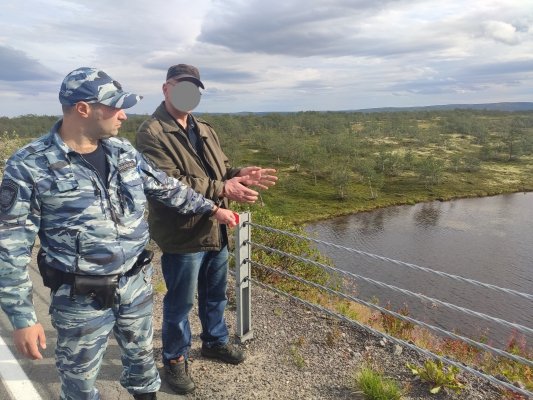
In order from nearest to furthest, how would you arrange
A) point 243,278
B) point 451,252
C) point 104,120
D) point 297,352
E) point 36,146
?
point 36,146 < point 104,120 < point 297,352 < point 243,278 < point 451,252

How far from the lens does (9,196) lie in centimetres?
234

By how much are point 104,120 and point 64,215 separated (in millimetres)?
614

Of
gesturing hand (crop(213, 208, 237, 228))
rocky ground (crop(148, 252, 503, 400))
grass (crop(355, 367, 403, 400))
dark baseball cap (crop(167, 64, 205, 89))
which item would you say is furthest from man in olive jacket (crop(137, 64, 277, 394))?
grass (crop(355, 367, 403, 400))

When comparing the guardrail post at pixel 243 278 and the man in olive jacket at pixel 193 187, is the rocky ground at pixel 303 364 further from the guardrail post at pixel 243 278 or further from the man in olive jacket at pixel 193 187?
the man in olive jacket at pixel 193 187

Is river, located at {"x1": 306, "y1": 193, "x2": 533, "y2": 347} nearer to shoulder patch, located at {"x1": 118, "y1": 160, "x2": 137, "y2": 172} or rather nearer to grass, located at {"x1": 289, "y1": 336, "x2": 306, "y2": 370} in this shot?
grass, located at {"x1": 289, "y1": 336, "x2": 306, "y2": 370}

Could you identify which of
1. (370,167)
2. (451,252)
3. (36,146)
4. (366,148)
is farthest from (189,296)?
(366,148)

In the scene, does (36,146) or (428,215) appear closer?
(36,146)

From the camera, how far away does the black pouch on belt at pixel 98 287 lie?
2566mm

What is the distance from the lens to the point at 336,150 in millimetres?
70000

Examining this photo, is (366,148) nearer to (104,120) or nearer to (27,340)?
(104,120)

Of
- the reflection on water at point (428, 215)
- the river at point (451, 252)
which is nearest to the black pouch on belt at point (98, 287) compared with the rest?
the river at point (451, 252)

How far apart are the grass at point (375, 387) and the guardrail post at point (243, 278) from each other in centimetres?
129

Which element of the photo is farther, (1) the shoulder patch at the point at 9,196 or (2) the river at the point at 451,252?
(2) the river at the point at 451,252

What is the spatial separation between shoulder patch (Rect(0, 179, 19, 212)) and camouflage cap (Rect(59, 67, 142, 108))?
0.56m
